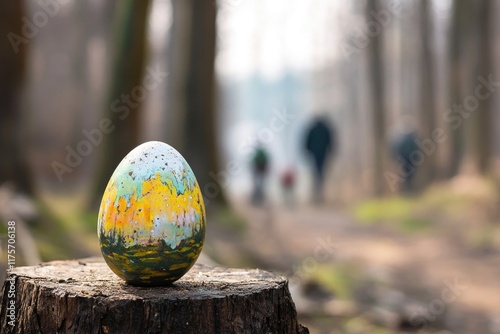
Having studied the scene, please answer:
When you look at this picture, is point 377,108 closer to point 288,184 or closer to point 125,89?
point 288,184

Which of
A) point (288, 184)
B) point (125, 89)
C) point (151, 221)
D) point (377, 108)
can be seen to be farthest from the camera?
point (377, 108)

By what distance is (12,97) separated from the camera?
9023 mm

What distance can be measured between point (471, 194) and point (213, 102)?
18.1 ft

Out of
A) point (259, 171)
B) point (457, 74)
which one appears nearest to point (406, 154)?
point (457, 74)

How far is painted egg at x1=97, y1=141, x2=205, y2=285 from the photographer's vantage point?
→ 334 centimetres

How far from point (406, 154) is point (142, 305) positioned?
14.7 meters

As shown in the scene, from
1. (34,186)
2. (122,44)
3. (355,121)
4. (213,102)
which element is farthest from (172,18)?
(355,121)

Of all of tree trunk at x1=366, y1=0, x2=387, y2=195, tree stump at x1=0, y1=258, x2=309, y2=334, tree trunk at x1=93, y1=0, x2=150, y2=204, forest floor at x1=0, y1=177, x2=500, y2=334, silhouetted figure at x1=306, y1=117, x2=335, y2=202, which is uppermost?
tree trunk at x1=366, y1=0, x2=387, y2=195

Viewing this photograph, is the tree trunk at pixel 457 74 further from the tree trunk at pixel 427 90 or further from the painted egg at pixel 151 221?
the painted egg at pixel 151 221

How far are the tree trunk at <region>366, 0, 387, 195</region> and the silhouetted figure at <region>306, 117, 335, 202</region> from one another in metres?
2.32

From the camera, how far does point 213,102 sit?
487 inches

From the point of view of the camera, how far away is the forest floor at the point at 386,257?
792 cm

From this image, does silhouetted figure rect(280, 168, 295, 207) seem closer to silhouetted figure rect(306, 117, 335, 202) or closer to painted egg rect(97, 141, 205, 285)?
silhouetted figure rect(306, 117, 335, 202)

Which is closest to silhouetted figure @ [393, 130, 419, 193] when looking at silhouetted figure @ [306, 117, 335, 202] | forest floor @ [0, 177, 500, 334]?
forest floor @ [0, 177, 500, 334]
